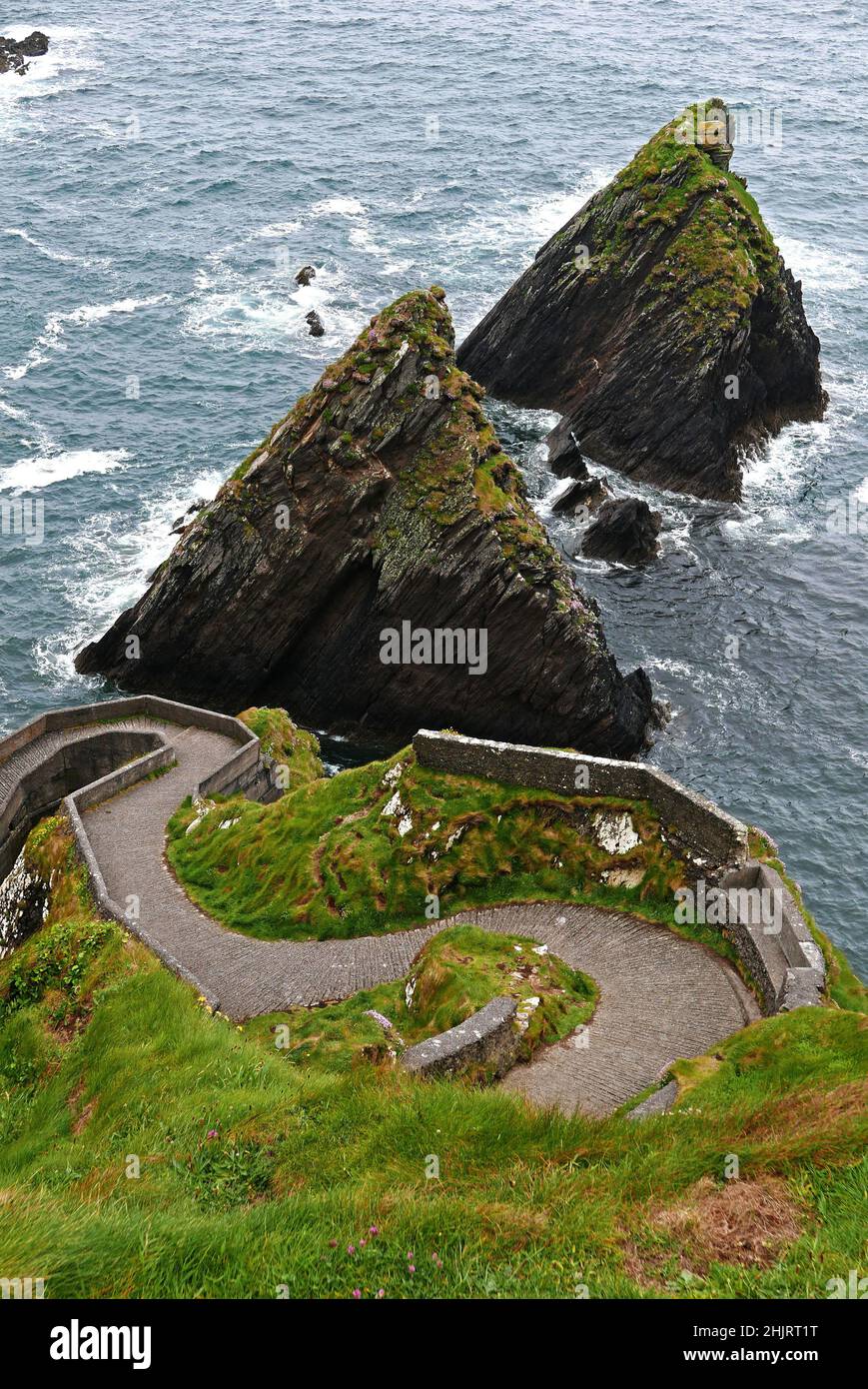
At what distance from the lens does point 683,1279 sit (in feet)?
41.5

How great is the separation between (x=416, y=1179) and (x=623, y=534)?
43.8 metres

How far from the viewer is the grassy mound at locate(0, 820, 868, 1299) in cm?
1252

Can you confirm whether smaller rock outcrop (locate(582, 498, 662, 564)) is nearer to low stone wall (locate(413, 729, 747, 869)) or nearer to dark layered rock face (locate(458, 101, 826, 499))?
dark layered rock face (locate(458, 101, 826, 499))

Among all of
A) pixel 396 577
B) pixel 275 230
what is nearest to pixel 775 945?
pixel 396 577

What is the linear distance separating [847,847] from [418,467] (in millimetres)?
21668

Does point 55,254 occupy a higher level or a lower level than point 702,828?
higher

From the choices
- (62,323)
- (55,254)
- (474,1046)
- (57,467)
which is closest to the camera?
(474,1046)

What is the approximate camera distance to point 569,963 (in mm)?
25891

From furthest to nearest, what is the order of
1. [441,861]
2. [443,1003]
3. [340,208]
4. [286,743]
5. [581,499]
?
[340,208]
[581,499]
[286,743]
[441,861]
[443,1003]

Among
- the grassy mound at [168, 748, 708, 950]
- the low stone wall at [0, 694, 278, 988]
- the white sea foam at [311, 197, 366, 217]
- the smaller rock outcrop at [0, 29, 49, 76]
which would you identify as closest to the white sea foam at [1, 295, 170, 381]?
the white sea foam at [311, 197, 366, 217]

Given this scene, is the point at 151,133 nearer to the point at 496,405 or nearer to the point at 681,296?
the point at 496,405

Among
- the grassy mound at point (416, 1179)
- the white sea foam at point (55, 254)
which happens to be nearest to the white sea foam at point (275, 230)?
the white sea foam at point (55, 254)

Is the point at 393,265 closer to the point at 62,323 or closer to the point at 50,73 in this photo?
the point at 62,323

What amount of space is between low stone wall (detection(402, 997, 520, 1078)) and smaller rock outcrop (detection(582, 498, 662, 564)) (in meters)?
36.4
